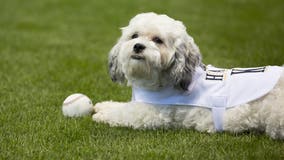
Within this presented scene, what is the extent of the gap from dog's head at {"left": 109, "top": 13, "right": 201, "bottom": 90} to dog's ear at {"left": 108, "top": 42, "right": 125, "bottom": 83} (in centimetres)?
7

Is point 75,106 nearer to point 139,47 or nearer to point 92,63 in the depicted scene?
point 139,47

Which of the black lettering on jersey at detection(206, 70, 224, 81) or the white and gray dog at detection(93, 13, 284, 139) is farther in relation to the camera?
the black lettering on jersey at detection(206, 70, 224, 81)

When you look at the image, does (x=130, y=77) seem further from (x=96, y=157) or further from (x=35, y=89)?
(x=35, y=89)

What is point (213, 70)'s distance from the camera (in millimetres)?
6051

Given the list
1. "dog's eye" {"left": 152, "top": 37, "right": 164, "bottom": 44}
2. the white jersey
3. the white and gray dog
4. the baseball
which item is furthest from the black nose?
the baseball

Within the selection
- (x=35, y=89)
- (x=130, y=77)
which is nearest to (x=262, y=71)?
(x=130, y=77)

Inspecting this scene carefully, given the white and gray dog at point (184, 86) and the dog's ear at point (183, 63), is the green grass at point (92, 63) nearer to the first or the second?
the white and gray dog at point (184, 86)

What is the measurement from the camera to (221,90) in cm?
585

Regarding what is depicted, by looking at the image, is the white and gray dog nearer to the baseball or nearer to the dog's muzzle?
the dog's muzzle

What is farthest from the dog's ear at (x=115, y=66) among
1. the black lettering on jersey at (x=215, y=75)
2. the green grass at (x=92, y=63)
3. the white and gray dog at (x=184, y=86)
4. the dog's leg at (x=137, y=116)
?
the black lettering on jersey at (x=215, y=75)

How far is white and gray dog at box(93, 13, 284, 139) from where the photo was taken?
568 cm

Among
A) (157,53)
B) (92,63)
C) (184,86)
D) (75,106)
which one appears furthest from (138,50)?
(92,63)

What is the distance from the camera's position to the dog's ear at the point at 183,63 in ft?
18.8

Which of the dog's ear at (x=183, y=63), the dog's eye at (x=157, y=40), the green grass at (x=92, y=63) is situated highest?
Answer: the dog's eye at (x=157, y=40)
